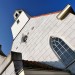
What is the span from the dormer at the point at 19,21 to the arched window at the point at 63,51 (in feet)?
15.3

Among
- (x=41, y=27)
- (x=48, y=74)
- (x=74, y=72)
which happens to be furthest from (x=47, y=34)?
(x=48, y=74)

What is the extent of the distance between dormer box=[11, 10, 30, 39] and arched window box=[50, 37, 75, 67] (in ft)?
15.3

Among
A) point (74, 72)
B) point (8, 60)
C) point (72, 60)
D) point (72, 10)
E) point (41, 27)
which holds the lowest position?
point (74, 72)

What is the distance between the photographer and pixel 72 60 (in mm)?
14172

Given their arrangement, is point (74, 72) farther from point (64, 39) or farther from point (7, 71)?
point (7, 71)

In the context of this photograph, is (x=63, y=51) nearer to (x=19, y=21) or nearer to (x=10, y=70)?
(x=10, y=70)

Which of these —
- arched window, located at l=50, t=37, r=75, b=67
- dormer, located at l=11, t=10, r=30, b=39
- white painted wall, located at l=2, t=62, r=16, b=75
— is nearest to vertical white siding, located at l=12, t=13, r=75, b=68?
arched window, located at l=50, t=37, r=75, b=67

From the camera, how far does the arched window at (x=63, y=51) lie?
47.2ft

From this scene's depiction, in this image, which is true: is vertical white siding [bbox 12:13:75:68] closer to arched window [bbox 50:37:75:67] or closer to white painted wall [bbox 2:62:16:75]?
arched window [bbox 50:37:75:67]

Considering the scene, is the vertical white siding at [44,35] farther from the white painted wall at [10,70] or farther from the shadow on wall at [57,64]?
the white painted wall at [10,70]

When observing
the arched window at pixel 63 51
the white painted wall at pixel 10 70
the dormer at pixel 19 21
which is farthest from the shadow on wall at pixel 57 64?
the dormer at pixel 19 21

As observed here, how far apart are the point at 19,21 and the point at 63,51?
7445mm

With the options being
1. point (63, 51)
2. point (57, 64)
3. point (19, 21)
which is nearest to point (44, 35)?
point (63, 51)

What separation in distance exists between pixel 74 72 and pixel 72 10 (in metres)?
4.74
